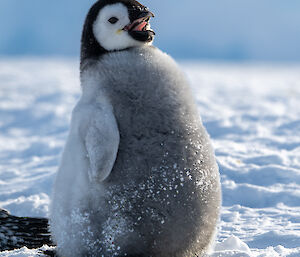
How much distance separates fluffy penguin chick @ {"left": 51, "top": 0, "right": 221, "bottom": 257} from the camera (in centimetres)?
251

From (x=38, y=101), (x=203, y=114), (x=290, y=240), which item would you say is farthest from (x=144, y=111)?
(x=38, y=101)

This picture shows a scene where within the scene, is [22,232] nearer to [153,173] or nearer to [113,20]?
[153,173]

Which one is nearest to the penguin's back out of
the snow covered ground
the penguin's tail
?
the snow covered ground

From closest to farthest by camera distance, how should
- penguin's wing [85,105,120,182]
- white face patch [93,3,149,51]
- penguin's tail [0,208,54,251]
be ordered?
1. penguin's wing [85,105,120,182]
2. white face patch [93,3,149,51]
3. penguin's tail [0,208,54,251]

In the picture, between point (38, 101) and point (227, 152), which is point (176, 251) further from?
point (38, 101)

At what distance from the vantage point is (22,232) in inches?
141

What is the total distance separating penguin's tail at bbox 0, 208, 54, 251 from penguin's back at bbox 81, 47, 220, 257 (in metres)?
1.04

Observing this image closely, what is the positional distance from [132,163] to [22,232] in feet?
4.68

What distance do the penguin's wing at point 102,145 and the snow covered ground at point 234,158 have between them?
2.66 ft

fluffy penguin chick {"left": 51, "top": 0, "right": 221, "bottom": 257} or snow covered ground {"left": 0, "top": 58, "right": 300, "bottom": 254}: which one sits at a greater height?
snow covered ground {"left": 0, "top": 58, "right": 300, "bottom": 254}

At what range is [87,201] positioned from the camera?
257 centimetres

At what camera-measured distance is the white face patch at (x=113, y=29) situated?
271cm

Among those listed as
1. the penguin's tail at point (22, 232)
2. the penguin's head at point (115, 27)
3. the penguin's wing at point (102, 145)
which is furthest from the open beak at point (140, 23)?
the penguin's tail at point (22, 232)

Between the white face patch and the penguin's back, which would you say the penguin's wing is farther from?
the white face patch
